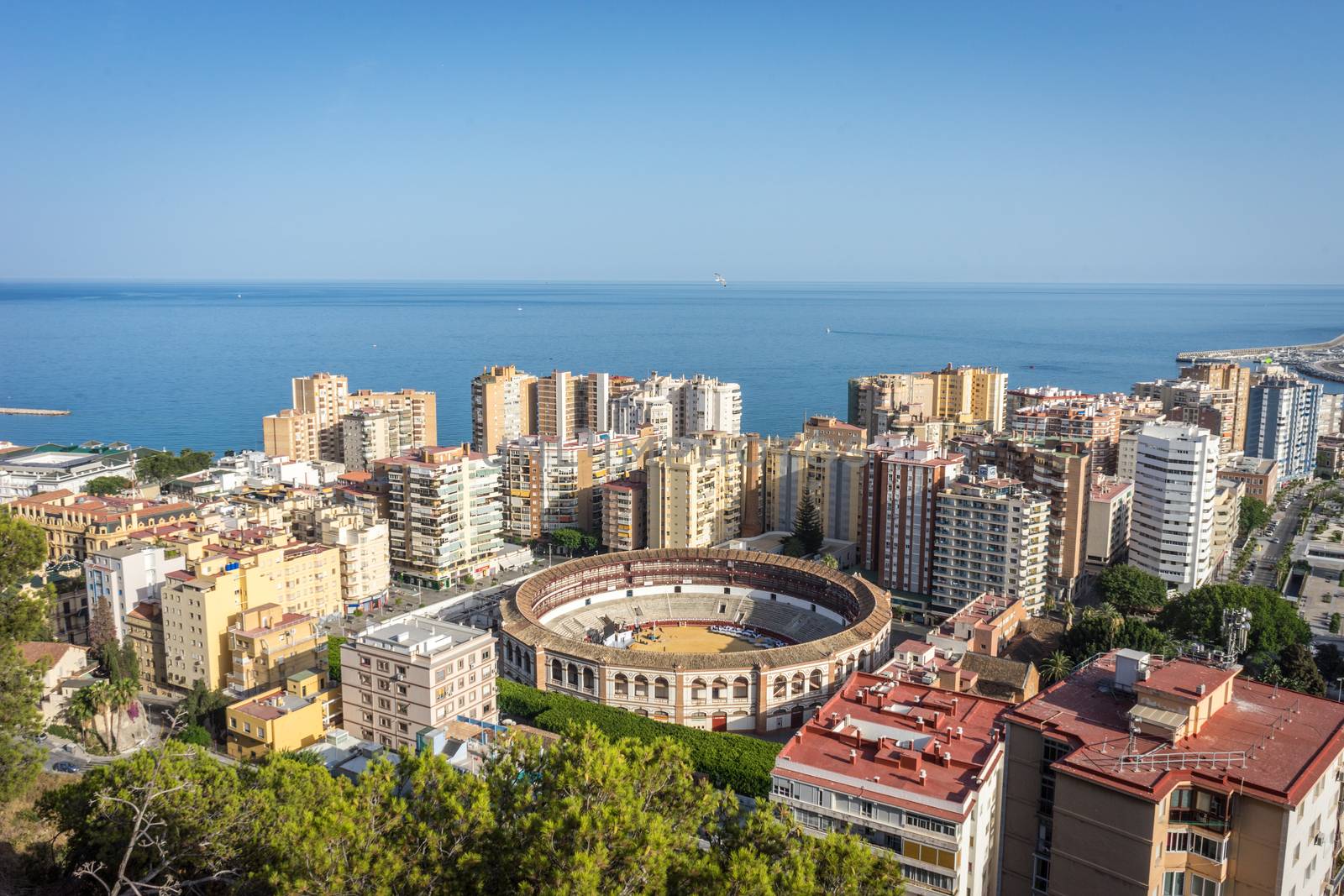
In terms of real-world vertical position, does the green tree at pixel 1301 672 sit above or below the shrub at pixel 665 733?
above

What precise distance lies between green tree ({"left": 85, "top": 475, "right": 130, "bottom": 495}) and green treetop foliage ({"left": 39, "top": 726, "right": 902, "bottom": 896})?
1204 inches

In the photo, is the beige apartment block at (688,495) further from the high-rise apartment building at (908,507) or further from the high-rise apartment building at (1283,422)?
the high-rise apartment building at (1283,422)

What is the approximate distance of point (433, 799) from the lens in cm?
1061

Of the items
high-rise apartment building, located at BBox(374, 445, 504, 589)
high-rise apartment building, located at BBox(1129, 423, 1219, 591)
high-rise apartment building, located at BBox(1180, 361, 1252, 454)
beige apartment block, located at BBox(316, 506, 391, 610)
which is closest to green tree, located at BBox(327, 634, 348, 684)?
beige apartment block, located at BBox(316, 506, 391, 610)

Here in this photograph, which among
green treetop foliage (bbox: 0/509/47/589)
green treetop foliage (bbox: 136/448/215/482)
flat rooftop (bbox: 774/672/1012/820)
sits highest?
green treetop foliage (bbox: 0/509/47/589)

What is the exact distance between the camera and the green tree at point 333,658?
24016 mm

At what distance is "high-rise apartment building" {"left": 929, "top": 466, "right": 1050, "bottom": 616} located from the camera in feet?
98.6

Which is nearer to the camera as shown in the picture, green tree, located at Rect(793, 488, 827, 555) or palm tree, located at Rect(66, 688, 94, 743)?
palm tree, located at Rect(66, 688, 94, 743)

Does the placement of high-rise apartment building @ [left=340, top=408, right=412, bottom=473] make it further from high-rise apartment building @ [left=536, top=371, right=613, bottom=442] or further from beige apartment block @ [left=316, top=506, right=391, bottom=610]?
beige apartment block @ [left=316, top=506, right=391, bottom=610]

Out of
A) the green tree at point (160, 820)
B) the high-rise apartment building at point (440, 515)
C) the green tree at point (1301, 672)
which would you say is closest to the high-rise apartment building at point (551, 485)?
the high-rise apartment building at point (440, 515)

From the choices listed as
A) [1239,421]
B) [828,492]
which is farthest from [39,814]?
[1239,421]

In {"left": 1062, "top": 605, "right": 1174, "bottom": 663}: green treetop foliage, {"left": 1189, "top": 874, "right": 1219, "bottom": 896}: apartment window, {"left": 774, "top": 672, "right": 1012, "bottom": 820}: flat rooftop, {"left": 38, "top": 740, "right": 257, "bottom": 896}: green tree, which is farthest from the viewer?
{"left": 1062, "top": 605, "right": 1174, "bottom": 663}: green treetop foliage

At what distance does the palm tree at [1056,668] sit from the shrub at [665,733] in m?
7.60

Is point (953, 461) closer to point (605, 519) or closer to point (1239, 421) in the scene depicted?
point (605, 519)
